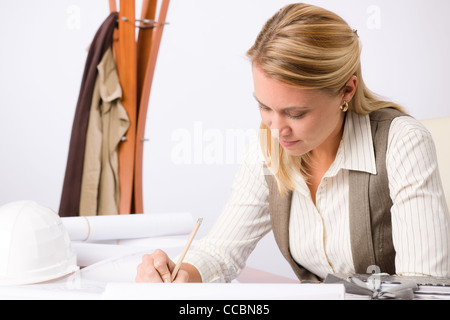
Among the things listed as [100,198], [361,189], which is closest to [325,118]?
[361,189]

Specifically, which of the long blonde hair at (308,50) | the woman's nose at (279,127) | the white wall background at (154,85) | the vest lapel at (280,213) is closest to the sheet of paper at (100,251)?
the vest lapel at (280,213)

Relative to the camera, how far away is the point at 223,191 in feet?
13.2

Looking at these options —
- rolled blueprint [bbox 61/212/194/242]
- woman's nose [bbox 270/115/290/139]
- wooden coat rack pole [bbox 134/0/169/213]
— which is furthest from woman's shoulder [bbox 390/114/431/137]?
wooden coat rack pole [bbox 134/0/169/213]

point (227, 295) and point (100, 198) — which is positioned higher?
point (227, 295)

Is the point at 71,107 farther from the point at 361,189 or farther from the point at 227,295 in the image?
the point at 227,295

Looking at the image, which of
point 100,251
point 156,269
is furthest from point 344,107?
point 100,251

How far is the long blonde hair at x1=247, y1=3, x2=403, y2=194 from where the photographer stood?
1126 millimetres

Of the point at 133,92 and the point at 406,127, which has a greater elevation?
the point at 133,92

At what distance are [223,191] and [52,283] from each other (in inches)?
121

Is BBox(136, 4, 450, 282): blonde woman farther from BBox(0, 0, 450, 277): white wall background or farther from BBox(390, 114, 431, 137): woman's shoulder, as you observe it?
BBox(0, 0, 450, 277): white wall background

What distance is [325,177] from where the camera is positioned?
1332mm

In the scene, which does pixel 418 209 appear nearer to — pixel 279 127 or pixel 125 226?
pixel 279 127

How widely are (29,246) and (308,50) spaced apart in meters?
0.65

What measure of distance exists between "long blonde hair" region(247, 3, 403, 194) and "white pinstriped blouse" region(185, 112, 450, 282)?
18 centimetres
